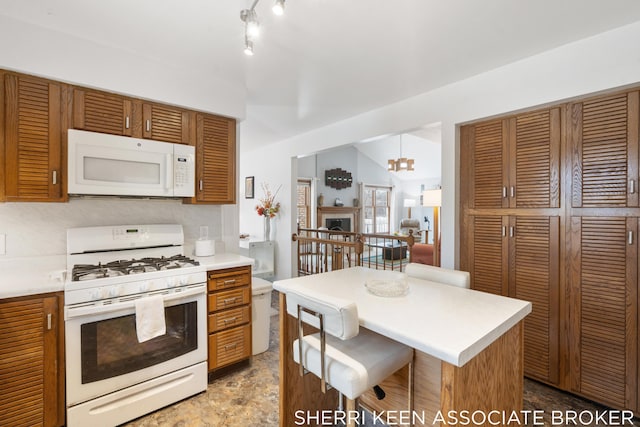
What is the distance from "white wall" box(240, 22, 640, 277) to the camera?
6.29 feet

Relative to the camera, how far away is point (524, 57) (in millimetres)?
2268

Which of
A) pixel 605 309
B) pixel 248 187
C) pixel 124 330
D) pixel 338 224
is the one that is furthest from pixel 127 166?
pixel 338 224

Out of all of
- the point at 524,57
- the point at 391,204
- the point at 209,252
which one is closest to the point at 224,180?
the point at 209,252

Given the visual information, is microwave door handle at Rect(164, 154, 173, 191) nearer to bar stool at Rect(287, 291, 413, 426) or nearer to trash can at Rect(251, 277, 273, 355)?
trash can at Rect(251, 277, 273, 355)

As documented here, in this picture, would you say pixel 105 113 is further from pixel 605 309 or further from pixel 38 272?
pixel 605 309

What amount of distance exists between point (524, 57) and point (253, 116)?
301 centimetres

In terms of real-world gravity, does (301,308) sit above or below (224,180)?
below

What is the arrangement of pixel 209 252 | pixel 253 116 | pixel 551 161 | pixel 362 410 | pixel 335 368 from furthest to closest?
pixel 253 116 < pixel 209 252 < pixel 551 161 < pixel 362 410 < pixel 335 368

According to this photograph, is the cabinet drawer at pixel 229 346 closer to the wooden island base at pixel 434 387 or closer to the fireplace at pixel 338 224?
the wooden island base at pixel 434 387

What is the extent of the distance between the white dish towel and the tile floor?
569mm

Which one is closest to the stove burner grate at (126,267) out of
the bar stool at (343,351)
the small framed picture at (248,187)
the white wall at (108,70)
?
the bar stool at (343,351)

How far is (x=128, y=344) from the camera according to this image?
75.2 inches

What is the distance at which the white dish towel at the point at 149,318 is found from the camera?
1858mm

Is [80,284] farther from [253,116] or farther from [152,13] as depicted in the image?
[253,116]
